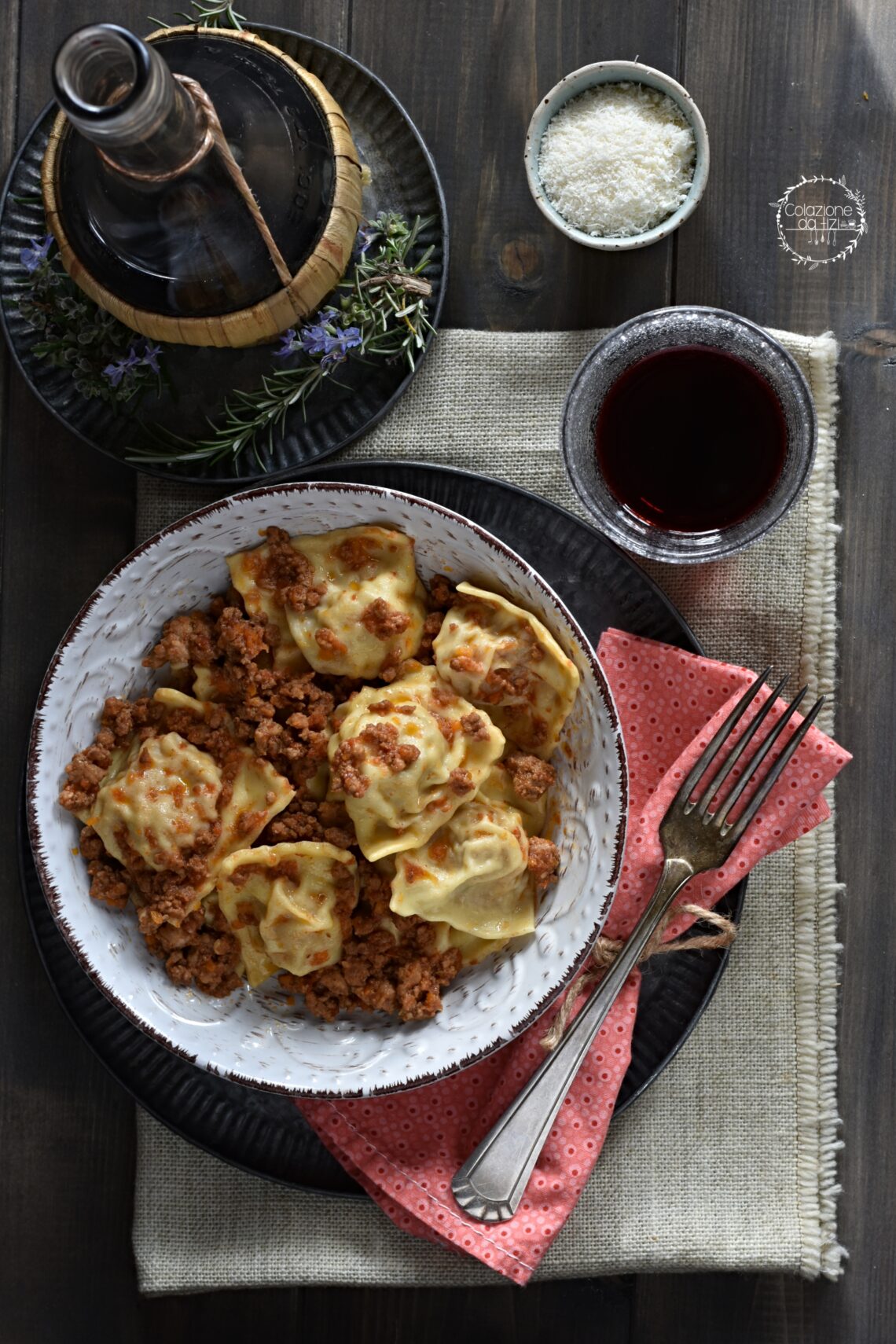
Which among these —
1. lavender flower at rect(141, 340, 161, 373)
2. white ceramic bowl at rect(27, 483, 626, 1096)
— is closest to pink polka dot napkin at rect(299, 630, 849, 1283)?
white ceramic bowl at rect(27, 483, 626, 1096)

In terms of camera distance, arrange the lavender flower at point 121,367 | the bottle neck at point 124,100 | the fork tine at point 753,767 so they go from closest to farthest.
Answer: the bottle neck at point 124,100
the fork tine at point 753,767
the lavender flower at point 121,367

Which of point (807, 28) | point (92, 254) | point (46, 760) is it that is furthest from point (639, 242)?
point (46, 760)

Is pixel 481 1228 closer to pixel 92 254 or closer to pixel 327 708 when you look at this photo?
pixel 327 708

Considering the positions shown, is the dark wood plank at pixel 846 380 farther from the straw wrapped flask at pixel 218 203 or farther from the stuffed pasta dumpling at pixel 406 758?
the stuffed pasta dumpling at pixel 406 758

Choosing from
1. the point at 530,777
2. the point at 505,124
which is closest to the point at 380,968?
the point at 530,777

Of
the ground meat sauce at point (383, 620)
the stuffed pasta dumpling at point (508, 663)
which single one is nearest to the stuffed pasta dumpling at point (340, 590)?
the ground meat sauce at point (383, 620)

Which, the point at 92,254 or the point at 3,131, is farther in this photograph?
the point at 3,131

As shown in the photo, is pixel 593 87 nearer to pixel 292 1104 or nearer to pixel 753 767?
pixel 753 767
